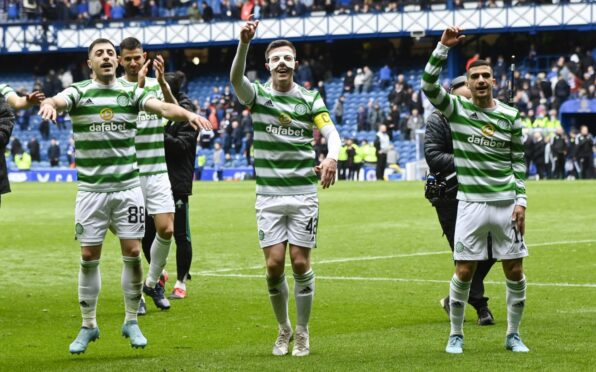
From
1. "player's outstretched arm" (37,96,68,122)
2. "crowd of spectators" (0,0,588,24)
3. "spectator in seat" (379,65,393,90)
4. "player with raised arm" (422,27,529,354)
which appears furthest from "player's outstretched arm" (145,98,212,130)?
"spectator in seat" (379,65,393,90)

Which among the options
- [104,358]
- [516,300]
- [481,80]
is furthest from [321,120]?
[104,358]

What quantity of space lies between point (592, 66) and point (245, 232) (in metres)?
29.1

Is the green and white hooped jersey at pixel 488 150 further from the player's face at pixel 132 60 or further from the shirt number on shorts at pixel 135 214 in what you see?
the player's face at pixel 132 60

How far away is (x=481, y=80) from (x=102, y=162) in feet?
9.69

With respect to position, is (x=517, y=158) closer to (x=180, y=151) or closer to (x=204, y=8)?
(x=180, y=151)

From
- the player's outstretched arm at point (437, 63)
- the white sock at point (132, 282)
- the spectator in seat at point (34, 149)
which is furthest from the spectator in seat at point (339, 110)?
the player's outstretched arm at point (437, 63)

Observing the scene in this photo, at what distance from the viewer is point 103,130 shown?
958 centimetres

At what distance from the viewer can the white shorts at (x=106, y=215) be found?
9.62m

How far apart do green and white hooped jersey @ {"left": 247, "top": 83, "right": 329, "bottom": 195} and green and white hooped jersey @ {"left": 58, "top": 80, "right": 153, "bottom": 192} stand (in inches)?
37.0

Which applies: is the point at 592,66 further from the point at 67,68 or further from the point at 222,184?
the point at 67,68

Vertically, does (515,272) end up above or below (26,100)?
below

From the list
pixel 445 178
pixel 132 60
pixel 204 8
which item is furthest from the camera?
pixel 204 8

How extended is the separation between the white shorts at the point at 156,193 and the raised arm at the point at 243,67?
249cm

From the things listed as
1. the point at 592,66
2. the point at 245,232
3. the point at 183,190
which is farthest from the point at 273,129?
the point at 592,66
